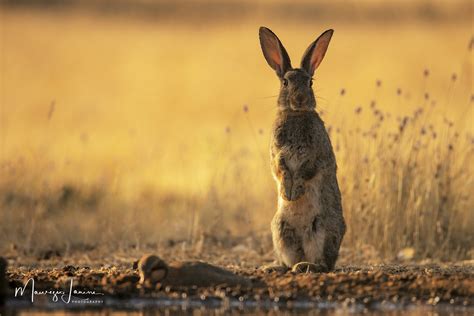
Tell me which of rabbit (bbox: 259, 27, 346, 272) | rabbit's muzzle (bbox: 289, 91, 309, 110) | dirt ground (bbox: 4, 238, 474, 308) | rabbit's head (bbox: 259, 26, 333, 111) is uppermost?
rabbit's head (bbox: 259, 26, 333, 111)

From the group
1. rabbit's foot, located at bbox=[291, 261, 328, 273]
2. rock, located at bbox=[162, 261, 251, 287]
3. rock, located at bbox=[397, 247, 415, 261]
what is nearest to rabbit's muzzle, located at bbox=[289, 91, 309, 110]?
rabbit's foot, located at bbox=[291, 261, 328, 273]

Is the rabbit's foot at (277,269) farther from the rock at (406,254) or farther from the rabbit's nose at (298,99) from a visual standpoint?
the rock at (406,254)

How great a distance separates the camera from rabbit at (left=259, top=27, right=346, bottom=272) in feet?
35.6

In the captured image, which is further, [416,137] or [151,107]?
[151,107]

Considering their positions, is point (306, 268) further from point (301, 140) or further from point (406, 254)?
point (406, 254)

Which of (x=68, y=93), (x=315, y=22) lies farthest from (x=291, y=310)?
(x=315, y=22)

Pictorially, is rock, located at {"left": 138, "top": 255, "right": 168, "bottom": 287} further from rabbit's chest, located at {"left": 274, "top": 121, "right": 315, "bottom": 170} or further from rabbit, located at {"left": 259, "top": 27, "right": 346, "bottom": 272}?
rabbit's chest, located at {"left": 274, "top": 121, "right": 315, "bottom": 170}

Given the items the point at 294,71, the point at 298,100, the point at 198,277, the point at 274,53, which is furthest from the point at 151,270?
the point at 274,53

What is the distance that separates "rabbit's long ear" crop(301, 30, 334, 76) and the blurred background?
150 cm

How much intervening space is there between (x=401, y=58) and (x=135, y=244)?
22848mm

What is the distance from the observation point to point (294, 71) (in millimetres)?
11375

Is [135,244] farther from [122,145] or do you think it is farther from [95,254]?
[122,145]

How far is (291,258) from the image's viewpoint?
10938 mm

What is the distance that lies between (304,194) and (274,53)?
5.36 feet
